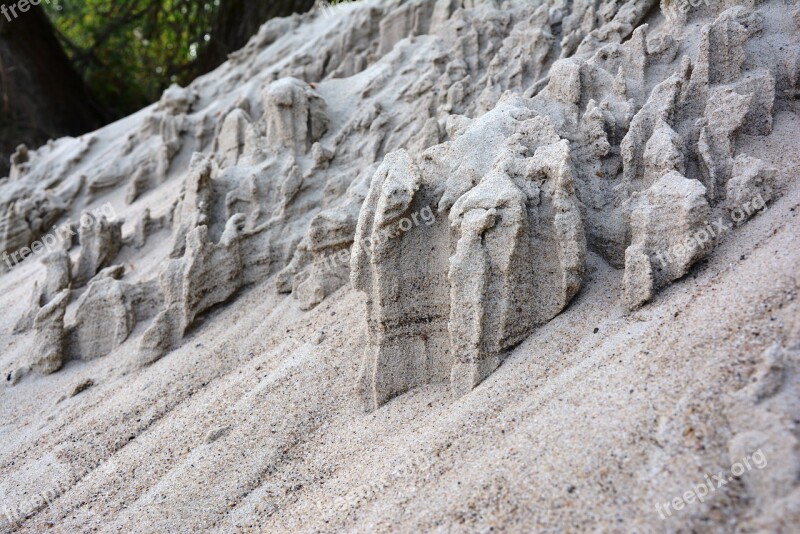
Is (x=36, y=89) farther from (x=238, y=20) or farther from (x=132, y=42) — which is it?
(x=238, y=20)

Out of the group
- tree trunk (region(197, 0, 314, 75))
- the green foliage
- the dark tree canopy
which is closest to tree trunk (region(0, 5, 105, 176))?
the dark tree canopy

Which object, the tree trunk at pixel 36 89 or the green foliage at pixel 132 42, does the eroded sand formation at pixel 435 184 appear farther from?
the green foliage at pixel 132 42

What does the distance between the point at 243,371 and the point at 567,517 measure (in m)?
2.57

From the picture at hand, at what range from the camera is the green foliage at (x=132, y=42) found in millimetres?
12102

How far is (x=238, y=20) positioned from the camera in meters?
11.5

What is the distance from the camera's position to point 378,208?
10.8 feet

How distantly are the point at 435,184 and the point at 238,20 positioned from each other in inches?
381

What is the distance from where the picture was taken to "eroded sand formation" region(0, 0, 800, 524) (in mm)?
3049

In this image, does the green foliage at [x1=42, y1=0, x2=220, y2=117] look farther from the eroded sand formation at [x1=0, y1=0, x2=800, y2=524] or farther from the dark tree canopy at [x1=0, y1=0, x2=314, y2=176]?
the eroded sand formation at [x1=0, y1=0, x2=800, y2=524]

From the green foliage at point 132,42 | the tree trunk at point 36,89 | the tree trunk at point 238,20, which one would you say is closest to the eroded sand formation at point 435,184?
the tree trunk at point 36,89

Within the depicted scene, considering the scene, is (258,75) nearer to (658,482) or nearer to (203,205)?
(203,205)

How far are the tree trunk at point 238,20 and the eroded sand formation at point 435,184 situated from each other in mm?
3677

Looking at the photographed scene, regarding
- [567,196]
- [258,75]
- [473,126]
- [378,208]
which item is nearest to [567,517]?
[567,196]

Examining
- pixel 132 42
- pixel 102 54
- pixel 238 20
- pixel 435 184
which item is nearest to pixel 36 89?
pixel 102 54
